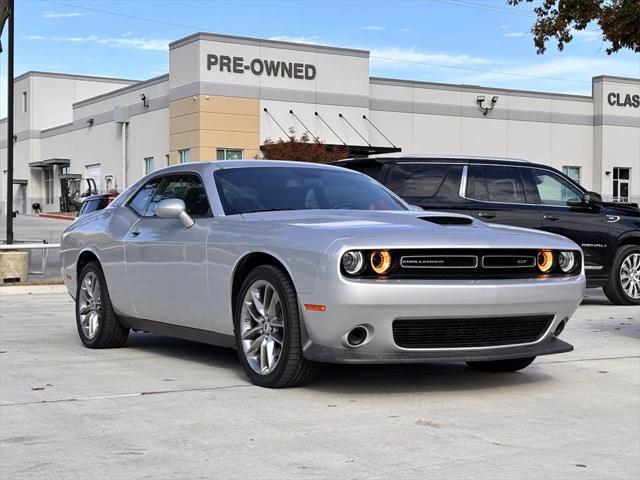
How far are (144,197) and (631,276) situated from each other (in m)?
7.51

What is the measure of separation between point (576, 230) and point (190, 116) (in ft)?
112

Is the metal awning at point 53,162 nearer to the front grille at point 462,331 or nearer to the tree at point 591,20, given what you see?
the tree at point 591,20

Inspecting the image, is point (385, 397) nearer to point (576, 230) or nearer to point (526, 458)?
point (526, 458)

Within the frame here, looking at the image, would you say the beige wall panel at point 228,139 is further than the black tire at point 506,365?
Yes

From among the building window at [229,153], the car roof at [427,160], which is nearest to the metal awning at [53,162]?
the building window at [229,153]

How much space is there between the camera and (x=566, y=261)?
659 centimetres

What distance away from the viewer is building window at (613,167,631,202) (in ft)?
188

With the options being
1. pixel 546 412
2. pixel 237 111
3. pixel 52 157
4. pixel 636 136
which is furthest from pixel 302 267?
pixel 52 157

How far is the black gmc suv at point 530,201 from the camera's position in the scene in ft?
38.7

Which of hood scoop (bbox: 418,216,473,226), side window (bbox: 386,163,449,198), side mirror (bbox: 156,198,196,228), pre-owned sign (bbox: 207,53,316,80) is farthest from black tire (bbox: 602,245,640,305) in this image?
pre-owned sign (bbox: 207,53,316,80)

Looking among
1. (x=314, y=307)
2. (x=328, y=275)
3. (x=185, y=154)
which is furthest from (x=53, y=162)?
(x=328, y=275)

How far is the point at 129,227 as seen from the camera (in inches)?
316

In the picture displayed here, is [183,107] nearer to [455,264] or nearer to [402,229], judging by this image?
[402,229]

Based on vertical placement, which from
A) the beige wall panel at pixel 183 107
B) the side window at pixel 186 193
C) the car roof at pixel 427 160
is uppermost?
the beige wall panel at pixel 183 107
